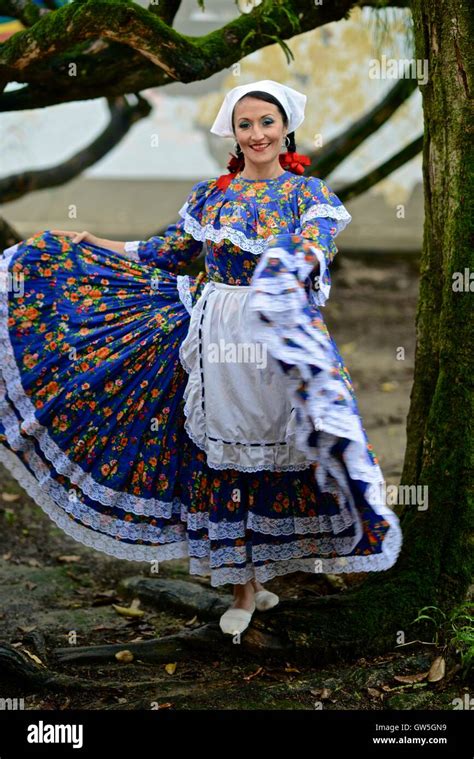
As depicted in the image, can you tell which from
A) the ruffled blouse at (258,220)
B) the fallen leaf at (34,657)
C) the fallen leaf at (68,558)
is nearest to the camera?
the ruffled blouse at (258,220)

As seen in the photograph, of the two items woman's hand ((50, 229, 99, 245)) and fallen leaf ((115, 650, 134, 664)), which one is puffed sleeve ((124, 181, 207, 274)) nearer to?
woman's hand ((50, 229, 99, 245))

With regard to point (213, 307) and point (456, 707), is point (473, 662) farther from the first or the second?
point (213, 307)

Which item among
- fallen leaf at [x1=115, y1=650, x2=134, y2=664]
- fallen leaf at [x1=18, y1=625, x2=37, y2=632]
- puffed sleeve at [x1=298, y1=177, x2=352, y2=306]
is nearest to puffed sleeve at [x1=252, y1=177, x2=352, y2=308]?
puffed sleeve at [x1=298, y1=177, x2=352, y2=306]

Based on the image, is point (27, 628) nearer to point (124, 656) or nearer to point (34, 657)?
point (34, 657)

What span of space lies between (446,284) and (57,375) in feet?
4.53

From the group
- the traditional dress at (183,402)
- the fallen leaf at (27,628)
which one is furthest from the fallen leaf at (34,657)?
the traditional dress at (183,402)

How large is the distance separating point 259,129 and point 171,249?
0.59 m

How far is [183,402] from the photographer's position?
11.6 feet

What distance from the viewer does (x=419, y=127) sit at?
9.80m

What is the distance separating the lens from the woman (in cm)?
335

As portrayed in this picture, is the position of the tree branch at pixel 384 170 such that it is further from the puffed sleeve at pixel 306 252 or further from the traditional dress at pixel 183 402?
the puffed sleeve at pixel 306 252

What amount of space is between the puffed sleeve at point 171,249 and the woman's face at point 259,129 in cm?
31

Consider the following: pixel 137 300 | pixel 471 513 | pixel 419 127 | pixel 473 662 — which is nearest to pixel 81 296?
pixel 137 300

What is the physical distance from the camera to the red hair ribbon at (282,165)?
11.5ft
